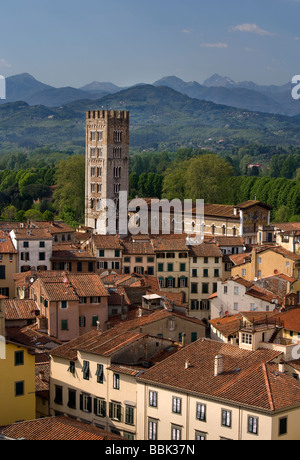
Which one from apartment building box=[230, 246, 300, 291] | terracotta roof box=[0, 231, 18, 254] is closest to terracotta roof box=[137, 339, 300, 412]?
apartment building box=[230, 246, 300, 291]

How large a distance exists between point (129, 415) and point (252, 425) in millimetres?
5271

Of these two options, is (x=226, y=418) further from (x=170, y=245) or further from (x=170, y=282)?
(x=170, y=245)

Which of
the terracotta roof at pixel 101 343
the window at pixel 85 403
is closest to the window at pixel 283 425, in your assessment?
the terracotta roof at pixel 101 343

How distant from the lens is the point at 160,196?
12812 cm

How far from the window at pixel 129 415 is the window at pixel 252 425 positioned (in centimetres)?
497

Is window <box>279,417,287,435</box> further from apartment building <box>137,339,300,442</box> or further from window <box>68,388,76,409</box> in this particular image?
window <box>68,388,76,409</box>

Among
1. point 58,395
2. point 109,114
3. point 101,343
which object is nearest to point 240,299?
point 101,343

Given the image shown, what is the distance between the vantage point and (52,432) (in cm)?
2725

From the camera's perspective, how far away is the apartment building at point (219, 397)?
89.8ft

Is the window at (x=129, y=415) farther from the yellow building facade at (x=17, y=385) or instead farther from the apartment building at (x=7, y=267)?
the apartment building at (x=7, y=267)

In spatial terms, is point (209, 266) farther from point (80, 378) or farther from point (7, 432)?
point (7, 432)

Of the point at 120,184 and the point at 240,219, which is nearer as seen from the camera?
the point at 240,219
